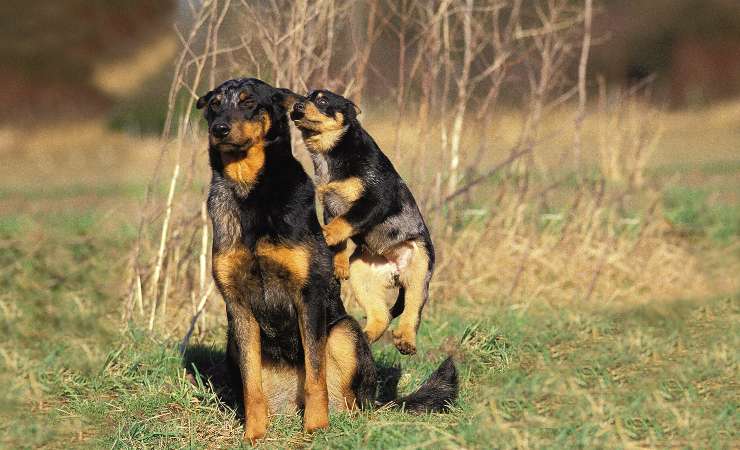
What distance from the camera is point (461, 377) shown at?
5379 mm

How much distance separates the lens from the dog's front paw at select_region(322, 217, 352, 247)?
4340 mm

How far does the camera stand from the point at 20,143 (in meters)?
5.16

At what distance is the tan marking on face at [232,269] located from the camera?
14.0 feet

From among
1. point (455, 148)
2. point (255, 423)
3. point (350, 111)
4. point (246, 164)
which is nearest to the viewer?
point (246, 164)

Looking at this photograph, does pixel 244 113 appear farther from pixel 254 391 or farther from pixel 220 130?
pixel 254 391

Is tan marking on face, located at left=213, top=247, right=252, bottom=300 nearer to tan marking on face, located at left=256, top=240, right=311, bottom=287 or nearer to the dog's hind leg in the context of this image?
tan marking on face, located at left=256, top=240, right=311, bottom=287

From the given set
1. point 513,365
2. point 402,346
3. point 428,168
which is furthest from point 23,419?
point 428,168

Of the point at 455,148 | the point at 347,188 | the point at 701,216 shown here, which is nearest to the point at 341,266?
the point at 347,188

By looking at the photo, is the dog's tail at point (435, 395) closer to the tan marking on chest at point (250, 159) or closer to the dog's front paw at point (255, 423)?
the dog's front paw at point (255, 423)

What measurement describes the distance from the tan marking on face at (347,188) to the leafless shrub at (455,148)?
164 cm

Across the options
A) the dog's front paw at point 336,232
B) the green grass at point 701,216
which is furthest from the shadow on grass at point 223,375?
the green grass at point 701,216

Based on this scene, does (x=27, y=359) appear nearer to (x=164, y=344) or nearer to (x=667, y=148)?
(x=164, y=344)

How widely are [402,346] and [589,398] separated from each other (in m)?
0.98

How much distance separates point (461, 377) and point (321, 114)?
1.91 m
